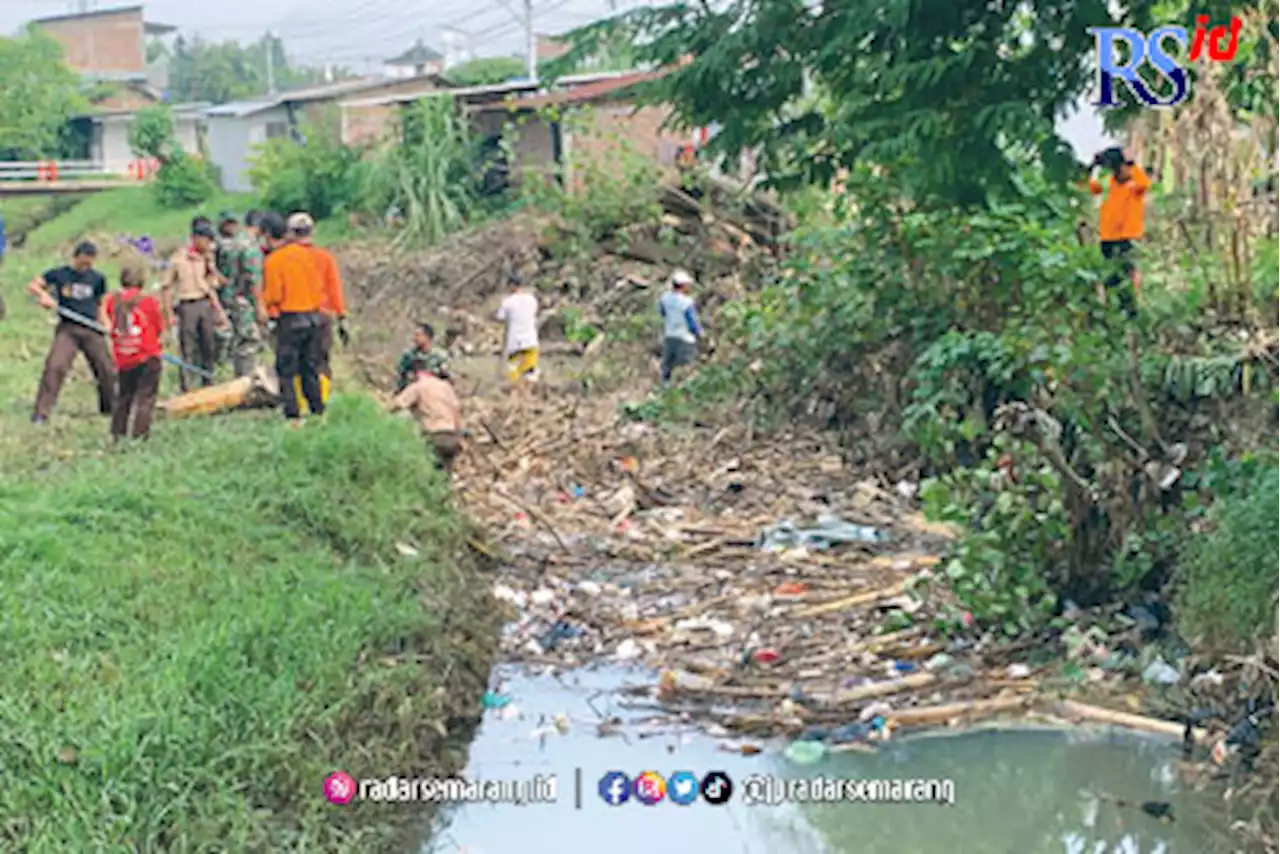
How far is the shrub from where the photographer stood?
6.23m

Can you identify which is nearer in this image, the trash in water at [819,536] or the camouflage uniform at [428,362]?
the trash in water at [819,536]

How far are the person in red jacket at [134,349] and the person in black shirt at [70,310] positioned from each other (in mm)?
634

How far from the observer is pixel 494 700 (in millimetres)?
7523

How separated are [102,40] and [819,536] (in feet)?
202

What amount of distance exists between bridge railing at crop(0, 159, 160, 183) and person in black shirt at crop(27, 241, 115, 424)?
31.4 meters

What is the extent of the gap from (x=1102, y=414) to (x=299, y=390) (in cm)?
586

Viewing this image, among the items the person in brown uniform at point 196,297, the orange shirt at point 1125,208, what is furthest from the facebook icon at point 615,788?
the person in brown uniform at point 196,297

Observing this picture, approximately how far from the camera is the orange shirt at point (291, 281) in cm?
1013

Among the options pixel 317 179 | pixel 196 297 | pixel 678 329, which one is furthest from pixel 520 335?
pixel 317 179

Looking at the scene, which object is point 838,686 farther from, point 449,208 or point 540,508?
point 449,208

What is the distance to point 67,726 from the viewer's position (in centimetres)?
507

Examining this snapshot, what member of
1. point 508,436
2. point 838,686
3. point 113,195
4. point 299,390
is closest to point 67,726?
point 838,686

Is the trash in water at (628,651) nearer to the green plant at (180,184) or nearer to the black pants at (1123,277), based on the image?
the black pants at (1123,277)

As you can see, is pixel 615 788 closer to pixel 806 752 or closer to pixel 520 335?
pixel 806 752
